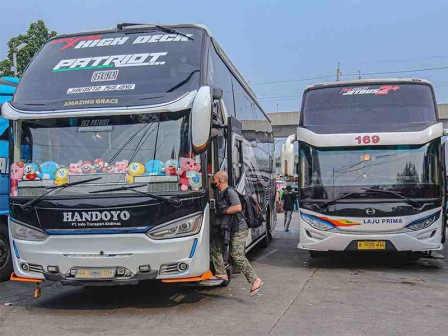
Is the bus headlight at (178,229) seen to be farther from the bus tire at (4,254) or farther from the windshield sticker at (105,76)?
the bus tire at (4,254)

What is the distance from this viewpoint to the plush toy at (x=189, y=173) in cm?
632

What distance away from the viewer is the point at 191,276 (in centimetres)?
632

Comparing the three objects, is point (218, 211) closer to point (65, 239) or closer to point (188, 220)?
point (188, 220)

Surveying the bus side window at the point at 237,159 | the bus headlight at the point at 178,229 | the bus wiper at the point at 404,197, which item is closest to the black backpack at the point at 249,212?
the bus side window at the point at 237,159

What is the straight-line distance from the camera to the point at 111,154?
6.35 meters

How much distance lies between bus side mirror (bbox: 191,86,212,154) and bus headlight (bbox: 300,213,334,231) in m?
4.14

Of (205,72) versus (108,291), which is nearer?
(205,72)

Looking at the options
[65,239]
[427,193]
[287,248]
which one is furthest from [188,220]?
[287,248]

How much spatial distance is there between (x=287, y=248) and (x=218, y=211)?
669 centimetres

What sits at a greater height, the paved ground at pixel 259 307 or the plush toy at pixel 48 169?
the plush toy at pixel 48 169

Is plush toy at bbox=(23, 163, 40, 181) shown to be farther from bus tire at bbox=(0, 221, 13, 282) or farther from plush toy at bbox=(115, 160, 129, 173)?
bus tire at bbox=(0, 221, 13, 282)

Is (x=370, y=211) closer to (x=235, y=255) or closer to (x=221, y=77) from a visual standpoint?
(x=235, y=255)

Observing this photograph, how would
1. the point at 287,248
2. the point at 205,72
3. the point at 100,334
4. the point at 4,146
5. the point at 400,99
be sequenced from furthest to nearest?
1. the point at 287,248
2. the point at 400,99
3. the point at 4,146
4. the point at 205,72
5. the point at 100,334

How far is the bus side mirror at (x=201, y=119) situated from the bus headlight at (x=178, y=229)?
3.05ft
